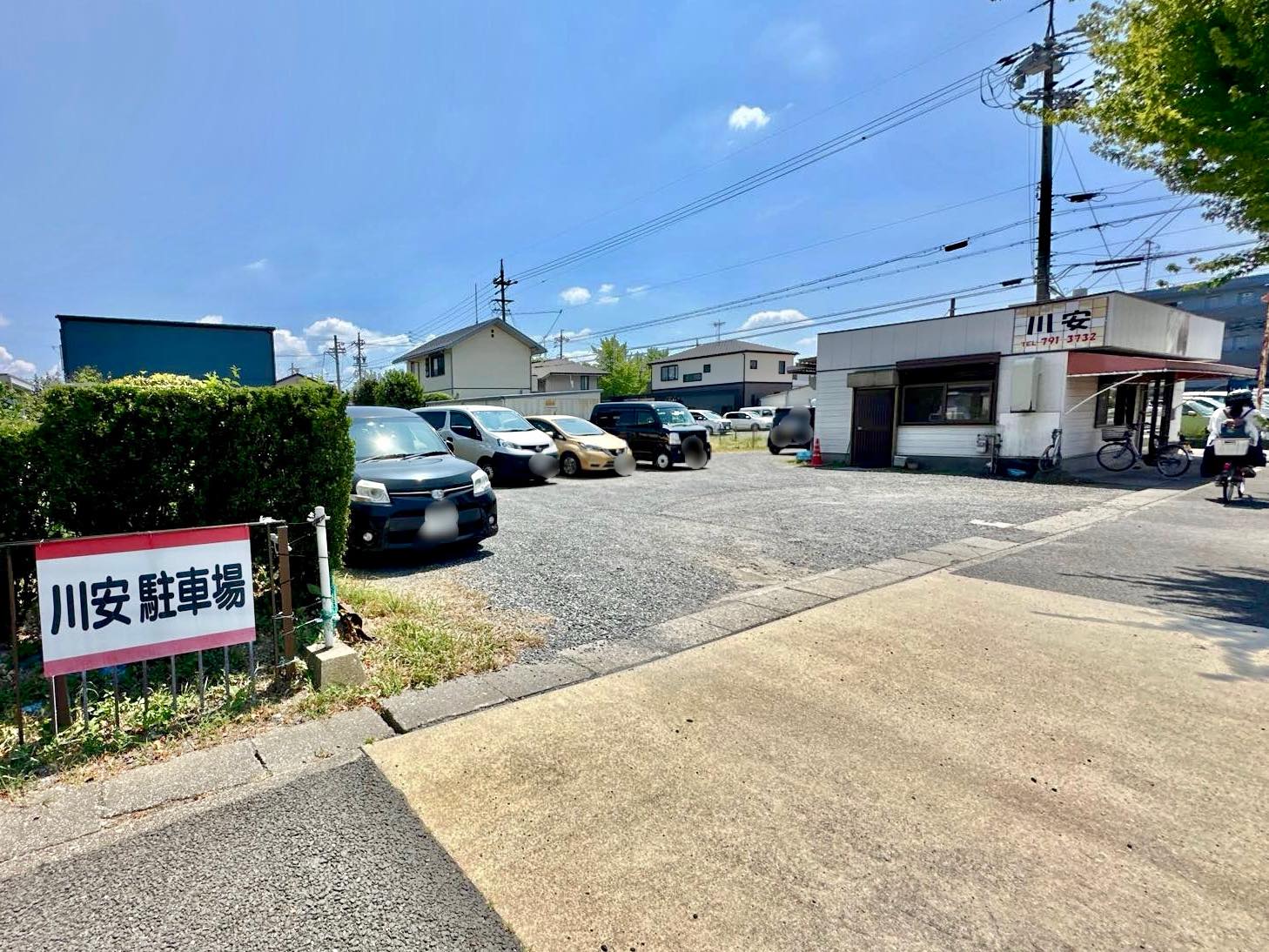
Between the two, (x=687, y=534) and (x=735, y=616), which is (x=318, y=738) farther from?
(x=687, y=534)

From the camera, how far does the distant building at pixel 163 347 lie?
12.2 metres

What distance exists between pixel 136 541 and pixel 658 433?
12.8 m

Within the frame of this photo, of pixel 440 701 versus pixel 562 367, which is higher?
pixel 562 367

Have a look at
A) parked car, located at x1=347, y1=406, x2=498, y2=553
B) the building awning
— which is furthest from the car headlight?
the building awning

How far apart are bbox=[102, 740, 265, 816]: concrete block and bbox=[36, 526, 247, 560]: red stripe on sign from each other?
38.9 inches

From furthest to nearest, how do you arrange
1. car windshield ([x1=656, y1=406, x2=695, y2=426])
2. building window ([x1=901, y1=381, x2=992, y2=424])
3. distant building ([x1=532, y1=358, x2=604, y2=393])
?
distant building ([x1=532, y1=358, x2=604, y2=393]) → car windshield ([x1=656, y1=406, x2=695, y2=426]) → building window ([x1=901, y1=381, x2=992, y2=424])

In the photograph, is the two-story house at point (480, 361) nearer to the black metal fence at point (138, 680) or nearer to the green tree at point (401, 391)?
the green tree at point (401, 391)

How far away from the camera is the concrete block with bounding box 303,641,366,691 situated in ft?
10.7

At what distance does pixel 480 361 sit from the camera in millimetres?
34344

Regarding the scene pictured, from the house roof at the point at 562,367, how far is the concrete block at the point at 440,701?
47.3 m

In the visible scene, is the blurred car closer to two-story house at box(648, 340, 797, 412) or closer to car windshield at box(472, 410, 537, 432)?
two-story house at box(648, 340, 797, 412)

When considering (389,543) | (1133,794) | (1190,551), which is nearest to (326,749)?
(389,543)

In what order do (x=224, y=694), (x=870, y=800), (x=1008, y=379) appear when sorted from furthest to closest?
(x=1008, y=379), (x=224, y=694), (x=870, y=800)

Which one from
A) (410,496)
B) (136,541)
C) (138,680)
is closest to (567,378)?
(410,496)
